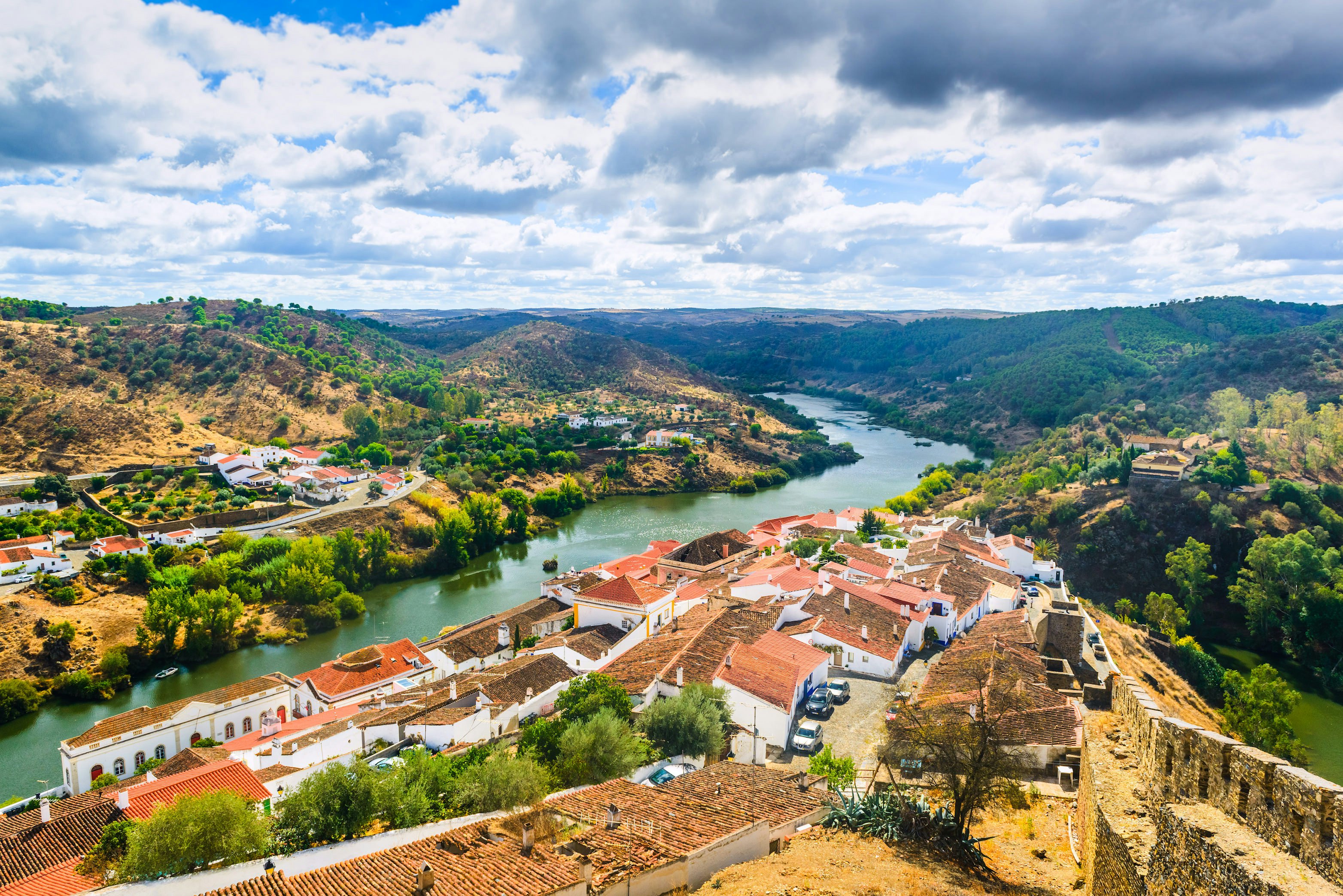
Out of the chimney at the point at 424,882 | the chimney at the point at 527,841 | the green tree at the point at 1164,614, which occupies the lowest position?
the green tree at the point at 1164,614

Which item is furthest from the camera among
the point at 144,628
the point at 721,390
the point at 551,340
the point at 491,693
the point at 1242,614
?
the point at 551,340

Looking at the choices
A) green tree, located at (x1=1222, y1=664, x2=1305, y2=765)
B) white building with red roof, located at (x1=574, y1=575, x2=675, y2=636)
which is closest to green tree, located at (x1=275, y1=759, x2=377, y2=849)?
white building with red roof, located at (x1=574, y1=575, x2=675, y2=636)

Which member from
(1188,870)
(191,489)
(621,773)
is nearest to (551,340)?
(191,489)

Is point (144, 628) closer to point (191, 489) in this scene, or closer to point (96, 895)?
point (191, 489)

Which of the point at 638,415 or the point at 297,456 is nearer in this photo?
the point at 297,456

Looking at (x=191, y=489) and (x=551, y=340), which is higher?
(x=551, y=340)

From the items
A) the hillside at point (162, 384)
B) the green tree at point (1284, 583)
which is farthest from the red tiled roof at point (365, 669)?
the green tree at point (1284, 583)

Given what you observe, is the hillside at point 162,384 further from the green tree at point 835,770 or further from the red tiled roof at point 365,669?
the green tree at point 835,770
